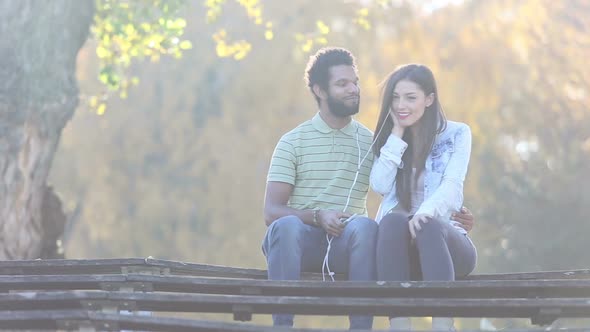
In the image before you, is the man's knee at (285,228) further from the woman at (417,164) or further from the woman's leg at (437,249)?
the woman's leg at (437,249)

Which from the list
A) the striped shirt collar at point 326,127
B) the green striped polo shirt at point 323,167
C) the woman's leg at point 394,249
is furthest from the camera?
the striped shirt collar at point 326,127

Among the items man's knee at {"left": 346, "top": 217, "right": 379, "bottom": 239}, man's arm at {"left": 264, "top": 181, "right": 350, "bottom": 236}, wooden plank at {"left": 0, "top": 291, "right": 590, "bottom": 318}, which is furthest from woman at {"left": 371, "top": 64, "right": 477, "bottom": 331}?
wooden plank at {"left": 0, "top": 291, "right": 590, "bottom": 318}

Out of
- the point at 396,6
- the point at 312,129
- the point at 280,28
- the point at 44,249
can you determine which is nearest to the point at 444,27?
the point at 396,6

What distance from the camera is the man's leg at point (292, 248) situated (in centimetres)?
584

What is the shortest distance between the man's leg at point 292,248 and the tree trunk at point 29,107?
3.45 m

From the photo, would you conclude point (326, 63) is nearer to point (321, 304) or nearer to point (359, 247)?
point (359, 247)

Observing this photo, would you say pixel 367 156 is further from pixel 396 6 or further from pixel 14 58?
pixel 396 6

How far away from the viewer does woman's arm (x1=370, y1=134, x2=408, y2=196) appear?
6113 millimetres

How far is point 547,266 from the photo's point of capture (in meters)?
20.9

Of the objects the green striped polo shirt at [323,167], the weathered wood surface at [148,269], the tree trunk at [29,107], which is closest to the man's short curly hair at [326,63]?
the green striped polo shirt at [323,167]

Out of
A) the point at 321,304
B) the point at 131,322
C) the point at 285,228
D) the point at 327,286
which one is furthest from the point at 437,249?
the point at 131,322

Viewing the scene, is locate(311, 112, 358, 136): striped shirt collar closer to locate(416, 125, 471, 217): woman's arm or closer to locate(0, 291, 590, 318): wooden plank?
locate(416, 125, 471, 217): woman's arm

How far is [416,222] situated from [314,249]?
2.35ft

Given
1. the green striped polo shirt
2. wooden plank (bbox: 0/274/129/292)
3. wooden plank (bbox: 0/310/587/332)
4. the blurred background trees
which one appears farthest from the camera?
the blurred background trees
